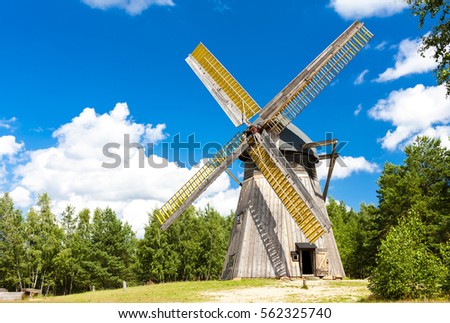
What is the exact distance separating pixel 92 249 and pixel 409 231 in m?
45.3

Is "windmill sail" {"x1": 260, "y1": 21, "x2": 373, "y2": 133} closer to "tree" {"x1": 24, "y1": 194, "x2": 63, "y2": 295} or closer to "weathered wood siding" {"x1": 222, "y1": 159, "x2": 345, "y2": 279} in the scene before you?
"weathered wood siding" {"x1": 222, "y1": 159, "x2": 345, "y2": 279}

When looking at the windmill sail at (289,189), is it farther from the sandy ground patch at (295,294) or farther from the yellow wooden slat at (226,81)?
the sandy ground patch at (295,294)

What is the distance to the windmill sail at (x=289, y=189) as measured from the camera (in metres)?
20.7

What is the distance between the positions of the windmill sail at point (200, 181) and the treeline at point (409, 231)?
935 cm

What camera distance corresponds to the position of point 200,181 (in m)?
22.7

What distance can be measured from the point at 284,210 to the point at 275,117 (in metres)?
5.76

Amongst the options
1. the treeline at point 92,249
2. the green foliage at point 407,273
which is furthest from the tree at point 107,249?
the green foliage at point 407,273

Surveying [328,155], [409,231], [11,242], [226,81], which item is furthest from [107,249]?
[409,231]

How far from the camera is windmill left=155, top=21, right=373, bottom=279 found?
2241 cm

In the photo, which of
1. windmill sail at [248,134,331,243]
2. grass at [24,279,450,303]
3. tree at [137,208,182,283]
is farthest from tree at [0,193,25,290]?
windmill sail at [248,134,331,243]

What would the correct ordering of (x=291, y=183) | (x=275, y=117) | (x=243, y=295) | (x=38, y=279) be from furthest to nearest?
(x=38, y=279), (x=275, y=117), (x=291, y=183), (x=243, y=295)

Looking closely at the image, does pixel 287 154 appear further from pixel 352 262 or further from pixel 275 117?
pixel 352 262
